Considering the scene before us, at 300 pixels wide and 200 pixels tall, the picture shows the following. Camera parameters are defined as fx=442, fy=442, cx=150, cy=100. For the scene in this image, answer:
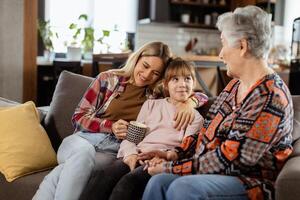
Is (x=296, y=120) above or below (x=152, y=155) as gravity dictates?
above

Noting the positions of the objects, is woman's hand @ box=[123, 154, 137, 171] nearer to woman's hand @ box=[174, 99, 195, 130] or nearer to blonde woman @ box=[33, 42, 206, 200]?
blonde woman @ box=[33, 42, 206, 200]

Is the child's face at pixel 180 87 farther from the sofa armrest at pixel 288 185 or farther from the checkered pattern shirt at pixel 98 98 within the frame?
the sofa armrest at pixel 288 185

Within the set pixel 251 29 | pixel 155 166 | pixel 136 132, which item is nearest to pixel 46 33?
pixel 136 132

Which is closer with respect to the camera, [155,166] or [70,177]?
[155,166]

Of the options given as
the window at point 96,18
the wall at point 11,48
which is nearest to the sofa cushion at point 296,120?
the wall at point 11,48

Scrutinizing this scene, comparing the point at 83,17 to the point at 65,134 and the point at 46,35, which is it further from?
the point at 65,134

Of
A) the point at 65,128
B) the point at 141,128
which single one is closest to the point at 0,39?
the point at 65,128

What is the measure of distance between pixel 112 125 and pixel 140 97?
0.70ft

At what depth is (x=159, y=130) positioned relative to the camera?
1.99m

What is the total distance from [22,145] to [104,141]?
0.41 meters

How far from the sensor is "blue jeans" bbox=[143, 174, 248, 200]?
1423mm

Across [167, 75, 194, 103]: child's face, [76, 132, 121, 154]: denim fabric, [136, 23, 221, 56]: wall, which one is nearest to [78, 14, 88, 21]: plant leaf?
[136, 23, 221, 56]: wall

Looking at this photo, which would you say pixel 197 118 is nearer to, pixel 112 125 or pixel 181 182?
pixel 112 125

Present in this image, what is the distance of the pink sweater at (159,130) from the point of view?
194 centimetres
